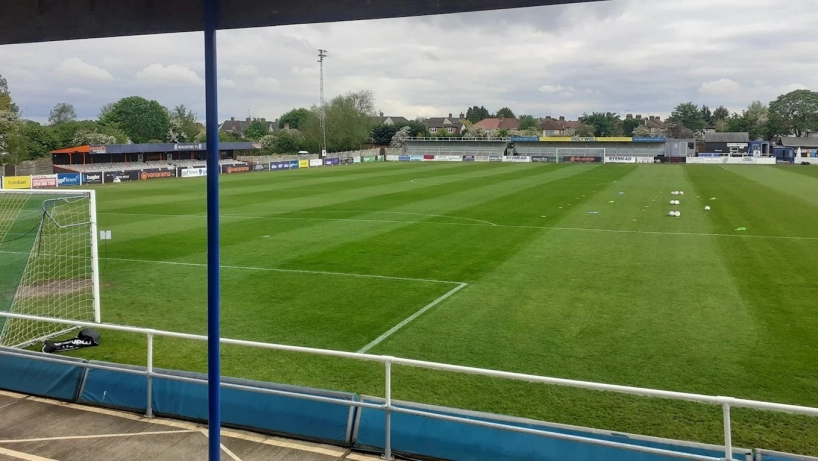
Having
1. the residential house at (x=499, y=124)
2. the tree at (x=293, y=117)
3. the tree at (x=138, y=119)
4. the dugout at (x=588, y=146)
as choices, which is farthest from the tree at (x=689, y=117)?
the tree at (x=138, y=119)

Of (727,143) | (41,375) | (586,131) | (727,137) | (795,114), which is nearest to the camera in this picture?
(41,375)

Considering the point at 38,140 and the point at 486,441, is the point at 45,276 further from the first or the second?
the point at 38,140

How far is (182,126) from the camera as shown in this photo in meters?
121

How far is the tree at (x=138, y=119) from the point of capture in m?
112

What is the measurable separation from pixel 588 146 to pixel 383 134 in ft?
133

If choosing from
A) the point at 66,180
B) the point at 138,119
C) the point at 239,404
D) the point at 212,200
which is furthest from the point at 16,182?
the point at 138,119

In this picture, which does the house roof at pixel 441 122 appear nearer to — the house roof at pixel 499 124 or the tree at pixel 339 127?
the house roof at pixel 499 124

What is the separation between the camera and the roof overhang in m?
4.45

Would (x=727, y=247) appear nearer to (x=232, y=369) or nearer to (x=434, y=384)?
(x=434, y=384)

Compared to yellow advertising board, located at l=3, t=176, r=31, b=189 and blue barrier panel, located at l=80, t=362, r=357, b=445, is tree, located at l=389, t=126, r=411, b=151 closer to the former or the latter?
yellow advertising board, located at l=3, t=176, r=31, b=189

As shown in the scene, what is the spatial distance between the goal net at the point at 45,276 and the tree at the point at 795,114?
13606 centimetres

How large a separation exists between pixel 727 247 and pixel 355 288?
13.2 m

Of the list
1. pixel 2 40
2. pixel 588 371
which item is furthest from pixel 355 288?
pixel 2 40

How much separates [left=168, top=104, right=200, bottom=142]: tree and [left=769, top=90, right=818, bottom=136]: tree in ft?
362
